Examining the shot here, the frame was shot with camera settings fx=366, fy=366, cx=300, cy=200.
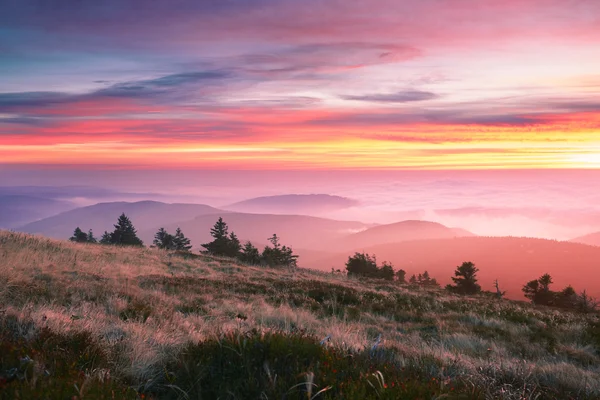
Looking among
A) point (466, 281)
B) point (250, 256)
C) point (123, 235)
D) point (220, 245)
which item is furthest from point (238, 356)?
point (123, 235)

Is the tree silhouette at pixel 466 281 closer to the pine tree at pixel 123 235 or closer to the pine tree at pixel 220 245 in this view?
the pine tree at pixel 220 245

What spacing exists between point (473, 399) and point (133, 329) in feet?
14.5

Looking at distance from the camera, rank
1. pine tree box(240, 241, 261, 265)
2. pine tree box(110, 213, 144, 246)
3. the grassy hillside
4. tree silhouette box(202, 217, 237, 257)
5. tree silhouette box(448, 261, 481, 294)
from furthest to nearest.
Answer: pine tree box(110, 213, 144, 246) < tree silhouette box(202, 217, 237, 257) < pine tree box(240, 241, 261, 265) < tree silhouette box(448, 261, 481, 294) < the grassy hillside

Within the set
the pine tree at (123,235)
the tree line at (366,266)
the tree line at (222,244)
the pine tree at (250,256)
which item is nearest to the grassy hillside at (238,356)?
the tree line at (366,266)

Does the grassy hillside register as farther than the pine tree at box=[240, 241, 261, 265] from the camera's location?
No

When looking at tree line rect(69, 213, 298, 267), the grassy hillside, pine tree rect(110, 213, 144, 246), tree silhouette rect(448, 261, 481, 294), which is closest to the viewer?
the grassy hillside

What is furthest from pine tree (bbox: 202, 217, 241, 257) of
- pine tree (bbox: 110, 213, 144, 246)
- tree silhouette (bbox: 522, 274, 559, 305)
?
tree silhouette (bbox: 522, 274, 559, 305)

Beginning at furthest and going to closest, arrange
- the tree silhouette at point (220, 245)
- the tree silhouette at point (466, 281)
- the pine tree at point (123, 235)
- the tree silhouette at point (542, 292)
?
the pine tree at point (123, 235)
the tree silhouette at point (220, 245)
the tree silhouette at point (466, 281)
the tree silhouette at point (542, 292)

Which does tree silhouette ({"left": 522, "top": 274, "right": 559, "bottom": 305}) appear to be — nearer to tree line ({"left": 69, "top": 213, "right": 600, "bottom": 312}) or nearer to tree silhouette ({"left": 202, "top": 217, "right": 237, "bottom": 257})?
tree line ({"left": 69, "top": 213, "right": 600, "bottom": 312})

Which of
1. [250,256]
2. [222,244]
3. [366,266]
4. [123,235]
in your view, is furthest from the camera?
[123,235]

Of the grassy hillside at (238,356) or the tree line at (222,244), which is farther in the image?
the tree line at (222,244)

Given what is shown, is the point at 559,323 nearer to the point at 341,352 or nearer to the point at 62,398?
the point at 341,352

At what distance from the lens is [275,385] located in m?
3.15

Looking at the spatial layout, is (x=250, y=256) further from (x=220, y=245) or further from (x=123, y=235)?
(x=123, y=235)
